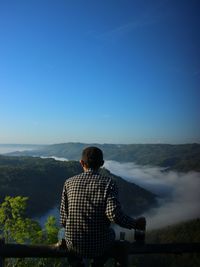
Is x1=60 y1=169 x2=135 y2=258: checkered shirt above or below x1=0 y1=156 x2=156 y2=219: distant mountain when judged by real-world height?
above

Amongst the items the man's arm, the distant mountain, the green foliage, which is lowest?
the distant mountain

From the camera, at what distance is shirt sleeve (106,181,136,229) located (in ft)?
10.9

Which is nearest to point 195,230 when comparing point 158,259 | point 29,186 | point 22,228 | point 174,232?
point 174,232

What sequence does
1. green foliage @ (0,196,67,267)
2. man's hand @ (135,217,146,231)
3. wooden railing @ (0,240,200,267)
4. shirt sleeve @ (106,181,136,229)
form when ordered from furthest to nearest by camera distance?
1. green foliage @ (0,196,67,267)
2. wooden railing @ (0,240,200,267)
3. man's hand @ (135,217,146,231)
4. shirt sleeve @ (106,181,136,229)

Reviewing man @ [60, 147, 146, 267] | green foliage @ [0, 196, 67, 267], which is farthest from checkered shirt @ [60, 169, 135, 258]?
green foliage @ [0, 196, 67, 267]

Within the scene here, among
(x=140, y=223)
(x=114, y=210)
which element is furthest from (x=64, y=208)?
(x=140, y=223)

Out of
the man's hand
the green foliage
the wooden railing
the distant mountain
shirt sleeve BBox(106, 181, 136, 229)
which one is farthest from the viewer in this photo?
the distant mountain

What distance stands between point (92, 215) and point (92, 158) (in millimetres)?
656

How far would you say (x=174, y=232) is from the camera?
143m

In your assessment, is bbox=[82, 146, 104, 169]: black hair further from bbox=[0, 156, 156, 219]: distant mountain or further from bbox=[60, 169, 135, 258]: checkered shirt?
bbox=[0, 156, 156, 219]: distant mountain

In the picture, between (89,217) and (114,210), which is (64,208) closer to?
(89,217)

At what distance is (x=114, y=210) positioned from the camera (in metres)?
3.31

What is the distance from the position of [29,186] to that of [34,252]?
145 metres

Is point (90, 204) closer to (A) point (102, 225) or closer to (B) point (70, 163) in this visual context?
(A) point (102, 225)
